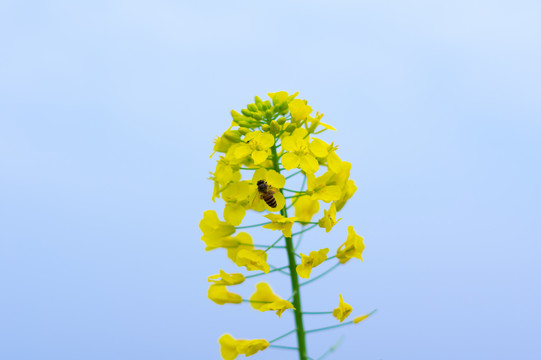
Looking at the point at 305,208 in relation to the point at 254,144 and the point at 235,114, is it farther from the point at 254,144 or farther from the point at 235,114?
the point at 235,114

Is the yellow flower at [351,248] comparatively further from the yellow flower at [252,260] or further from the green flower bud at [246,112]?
the green flower bud at [246,112]

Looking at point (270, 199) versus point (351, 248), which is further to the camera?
point (351, 248)

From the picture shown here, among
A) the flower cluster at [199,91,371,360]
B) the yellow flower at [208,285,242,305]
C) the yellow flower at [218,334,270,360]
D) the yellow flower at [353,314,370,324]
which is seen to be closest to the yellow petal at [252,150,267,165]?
the flower cluster at [199,91,371,360]

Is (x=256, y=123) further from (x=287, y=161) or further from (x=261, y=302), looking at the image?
(x=261, y=302)

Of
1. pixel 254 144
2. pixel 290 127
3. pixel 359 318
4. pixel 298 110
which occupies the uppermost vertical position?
pixel 298 110

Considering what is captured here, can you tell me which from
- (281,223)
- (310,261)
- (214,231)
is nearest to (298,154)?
(281,223)

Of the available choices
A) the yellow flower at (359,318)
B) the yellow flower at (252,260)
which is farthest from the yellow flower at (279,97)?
the yellow flower at (359,318)
